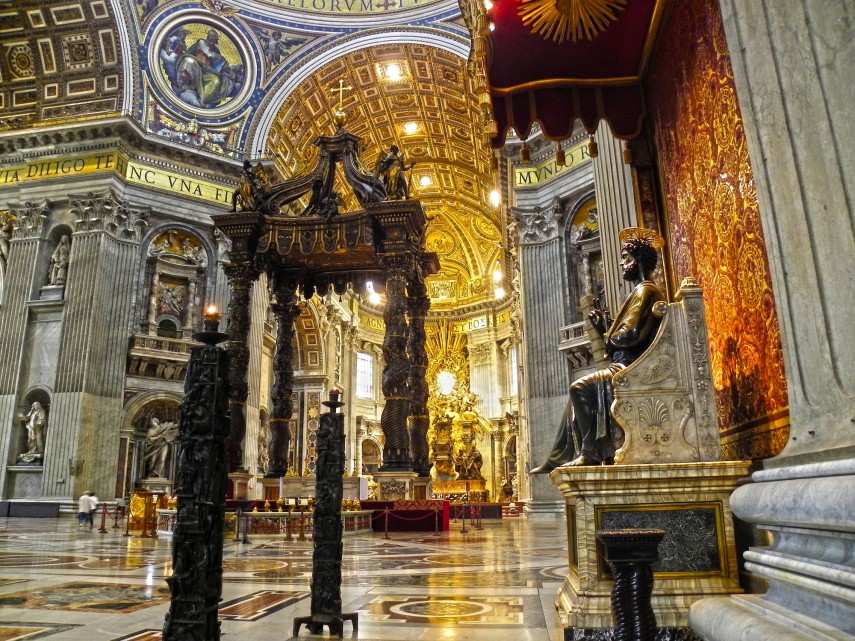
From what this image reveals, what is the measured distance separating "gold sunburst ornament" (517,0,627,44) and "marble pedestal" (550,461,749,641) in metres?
3.45

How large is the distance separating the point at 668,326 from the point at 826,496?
188 cm

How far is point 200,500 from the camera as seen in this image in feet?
7.07

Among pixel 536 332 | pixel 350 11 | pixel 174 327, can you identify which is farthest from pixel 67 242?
pixel 536 332

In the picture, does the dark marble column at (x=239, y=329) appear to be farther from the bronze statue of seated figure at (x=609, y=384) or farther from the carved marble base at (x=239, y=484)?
the bronze statue of seated figure at (x=609, y=384)

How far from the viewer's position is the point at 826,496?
1.42 m

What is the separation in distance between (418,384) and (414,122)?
1479 cm

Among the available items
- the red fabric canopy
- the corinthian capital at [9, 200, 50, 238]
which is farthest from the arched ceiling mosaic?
the red fabric canopy

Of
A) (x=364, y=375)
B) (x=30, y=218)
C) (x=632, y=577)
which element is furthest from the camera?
(x=364, y=375)

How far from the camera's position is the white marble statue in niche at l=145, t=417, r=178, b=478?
16.0m

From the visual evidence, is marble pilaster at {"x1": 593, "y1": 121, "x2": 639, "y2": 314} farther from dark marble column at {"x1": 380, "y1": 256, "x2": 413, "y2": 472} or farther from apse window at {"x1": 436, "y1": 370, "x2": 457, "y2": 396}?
apse window at {"x1": 436, "y1": 370, "x2": 457, "y2": 396}

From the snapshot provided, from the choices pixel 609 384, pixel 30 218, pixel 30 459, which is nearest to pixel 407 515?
pixel 609 384

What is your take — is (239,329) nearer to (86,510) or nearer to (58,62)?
(86,510)

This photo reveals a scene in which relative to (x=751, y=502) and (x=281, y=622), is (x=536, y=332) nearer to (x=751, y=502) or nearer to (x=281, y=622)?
(x=281, y=622)

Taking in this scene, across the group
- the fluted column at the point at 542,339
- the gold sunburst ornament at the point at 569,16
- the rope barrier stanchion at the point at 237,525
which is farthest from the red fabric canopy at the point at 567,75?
the fluted column at the point at 542,339
